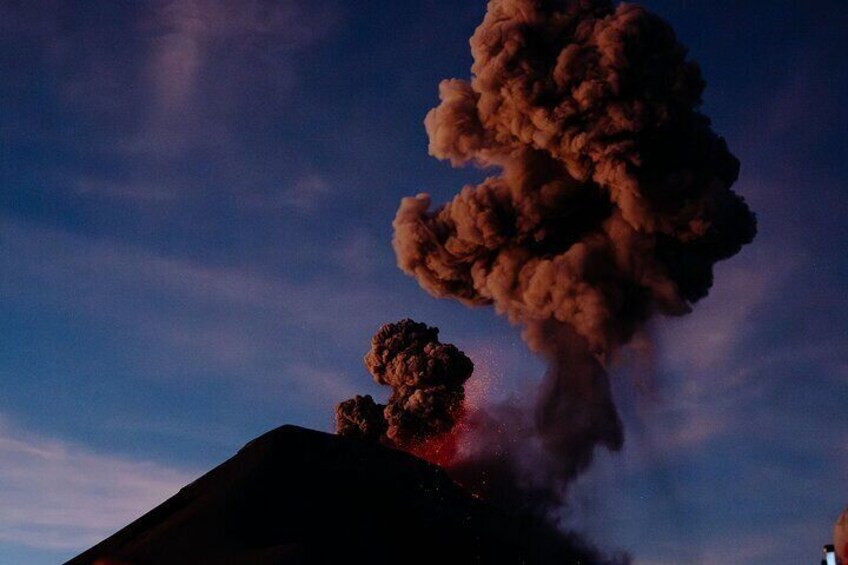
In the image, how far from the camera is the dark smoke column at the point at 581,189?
196ft

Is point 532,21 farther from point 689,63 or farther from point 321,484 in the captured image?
point 321,484

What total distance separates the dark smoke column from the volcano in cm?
1342

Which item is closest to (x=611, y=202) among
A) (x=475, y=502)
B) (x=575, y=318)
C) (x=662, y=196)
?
(x=662, y=196)

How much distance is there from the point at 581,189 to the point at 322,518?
28962 mm

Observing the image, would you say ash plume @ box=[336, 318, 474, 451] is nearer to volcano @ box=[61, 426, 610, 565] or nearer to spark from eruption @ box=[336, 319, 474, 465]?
spark from eruption @ box=[336, 319, 474, 465]

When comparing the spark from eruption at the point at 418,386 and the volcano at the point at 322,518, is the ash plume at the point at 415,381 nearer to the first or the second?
the spark from eruption at the point at 418,386

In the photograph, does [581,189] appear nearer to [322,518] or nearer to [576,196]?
[576,196]

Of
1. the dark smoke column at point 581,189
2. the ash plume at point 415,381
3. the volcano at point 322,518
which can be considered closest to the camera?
the volcano at point 322,518

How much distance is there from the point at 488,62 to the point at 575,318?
18.2m

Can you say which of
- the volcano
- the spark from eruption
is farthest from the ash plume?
the volcano

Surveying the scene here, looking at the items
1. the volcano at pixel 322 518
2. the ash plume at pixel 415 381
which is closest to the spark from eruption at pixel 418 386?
the ash plume at pixel 415 381

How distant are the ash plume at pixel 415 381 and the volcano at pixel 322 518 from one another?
5995 mm

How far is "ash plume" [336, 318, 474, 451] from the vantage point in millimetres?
73688

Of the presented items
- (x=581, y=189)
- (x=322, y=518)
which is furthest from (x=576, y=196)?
(x=322, y=518)
